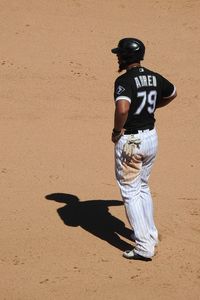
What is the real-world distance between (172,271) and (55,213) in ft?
5.70

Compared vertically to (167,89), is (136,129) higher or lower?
lower

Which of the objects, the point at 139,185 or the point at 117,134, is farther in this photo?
the point at 139,185

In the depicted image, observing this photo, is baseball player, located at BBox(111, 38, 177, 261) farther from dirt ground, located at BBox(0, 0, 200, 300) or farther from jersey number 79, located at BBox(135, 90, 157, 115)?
dirt ground, located at BBox(0, 0, 200, 300)

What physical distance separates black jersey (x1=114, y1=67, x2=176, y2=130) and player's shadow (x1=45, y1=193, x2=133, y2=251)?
142 centimetres

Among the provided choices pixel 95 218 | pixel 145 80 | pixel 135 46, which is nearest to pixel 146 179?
pixel 145 80

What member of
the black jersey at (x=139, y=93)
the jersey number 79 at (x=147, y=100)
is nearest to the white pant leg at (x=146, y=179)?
the black jersey at (x=139, y=93)

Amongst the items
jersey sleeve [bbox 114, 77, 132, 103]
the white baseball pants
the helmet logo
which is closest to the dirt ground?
the white baseball pants

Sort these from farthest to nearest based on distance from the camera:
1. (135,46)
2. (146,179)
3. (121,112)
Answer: (146,179), (135,46), (121,112)

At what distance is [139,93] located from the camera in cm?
720

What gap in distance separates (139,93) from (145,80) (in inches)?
5.9

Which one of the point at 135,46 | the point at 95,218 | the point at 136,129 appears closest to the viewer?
the point at 135,46

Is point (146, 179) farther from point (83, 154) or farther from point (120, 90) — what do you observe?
point (83, 154)

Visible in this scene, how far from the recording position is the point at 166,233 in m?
8.29

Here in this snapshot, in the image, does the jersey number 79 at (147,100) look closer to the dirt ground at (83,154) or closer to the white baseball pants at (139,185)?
the white baseball pants at (139,185)
